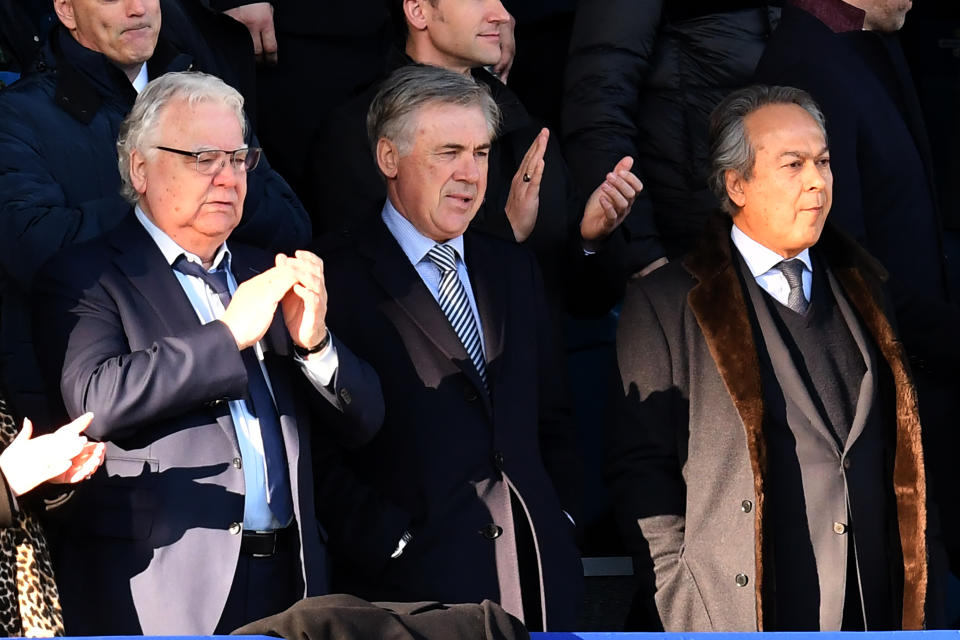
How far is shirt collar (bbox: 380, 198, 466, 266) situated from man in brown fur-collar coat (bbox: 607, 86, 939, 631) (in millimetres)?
478

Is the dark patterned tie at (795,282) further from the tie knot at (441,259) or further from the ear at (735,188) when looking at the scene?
the tie knot at (441,259)

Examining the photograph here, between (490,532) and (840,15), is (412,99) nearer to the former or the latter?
(490,532)

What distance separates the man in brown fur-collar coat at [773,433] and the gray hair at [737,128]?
0.06 metres

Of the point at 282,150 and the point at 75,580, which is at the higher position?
the point at 282,150

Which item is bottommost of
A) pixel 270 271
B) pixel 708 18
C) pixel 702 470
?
pixel 702 470

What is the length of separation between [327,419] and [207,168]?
593 millimetres

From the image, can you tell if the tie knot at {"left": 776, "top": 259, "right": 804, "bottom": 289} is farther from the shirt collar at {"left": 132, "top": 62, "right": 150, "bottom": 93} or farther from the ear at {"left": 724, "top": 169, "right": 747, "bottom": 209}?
the shirt collar at {"left": 132, "top": 62, "right": 150, "bottom": 93}

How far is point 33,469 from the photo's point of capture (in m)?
3.33

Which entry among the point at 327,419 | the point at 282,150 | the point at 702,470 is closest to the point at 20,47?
the point at 282,150

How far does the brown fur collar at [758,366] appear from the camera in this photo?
4164 mm

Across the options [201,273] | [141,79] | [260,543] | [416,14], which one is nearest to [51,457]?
[260,543]

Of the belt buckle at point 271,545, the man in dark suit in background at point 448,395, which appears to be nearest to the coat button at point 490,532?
the man in dark suit in background at point 448,395

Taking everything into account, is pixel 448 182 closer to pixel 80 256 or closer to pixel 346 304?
pixel 346 304

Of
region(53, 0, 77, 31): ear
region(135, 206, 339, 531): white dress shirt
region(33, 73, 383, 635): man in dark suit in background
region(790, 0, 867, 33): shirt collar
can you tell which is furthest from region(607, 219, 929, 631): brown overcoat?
region(53, 0, 77, 31): ear
